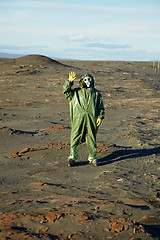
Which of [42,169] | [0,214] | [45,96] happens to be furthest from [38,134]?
[45,96]

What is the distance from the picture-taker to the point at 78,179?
18.3 feet

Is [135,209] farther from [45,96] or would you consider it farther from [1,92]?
[1,92]

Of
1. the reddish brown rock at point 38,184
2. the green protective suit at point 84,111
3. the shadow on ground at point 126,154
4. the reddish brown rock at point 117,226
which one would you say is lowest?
the reddish brown rock at point 38,184

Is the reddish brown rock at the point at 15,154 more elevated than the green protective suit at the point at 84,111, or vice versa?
the green protective suit at the point at 84,111

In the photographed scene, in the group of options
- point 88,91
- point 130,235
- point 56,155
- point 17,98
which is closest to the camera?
point 130,235

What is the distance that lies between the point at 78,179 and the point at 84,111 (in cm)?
132

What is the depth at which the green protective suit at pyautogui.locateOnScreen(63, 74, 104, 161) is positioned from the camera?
604cm

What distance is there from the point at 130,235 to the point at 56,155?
13.3 ft

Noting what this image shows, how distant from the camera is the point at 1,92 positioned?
19.1 m

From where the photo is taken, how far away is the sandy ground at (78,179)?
11.6ft

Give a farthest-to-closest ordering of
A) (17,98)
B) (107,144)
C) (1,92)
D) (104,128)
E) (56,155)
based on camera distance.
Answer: (1,92)
(17,98)
(104,128)
(107,144)
(56,155)

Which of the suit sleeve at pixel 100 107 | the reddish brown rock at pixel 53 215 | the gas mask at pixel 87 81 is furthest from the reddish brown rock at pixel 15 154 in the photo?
the reddish brown rock at pixel 53 215

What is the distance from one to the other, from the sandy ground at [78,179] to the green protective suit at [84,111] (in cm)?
64

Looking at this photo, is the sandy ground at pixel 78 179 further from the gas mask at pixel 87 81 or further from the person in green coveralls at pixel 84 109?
the gas mask at pixel 87 81
